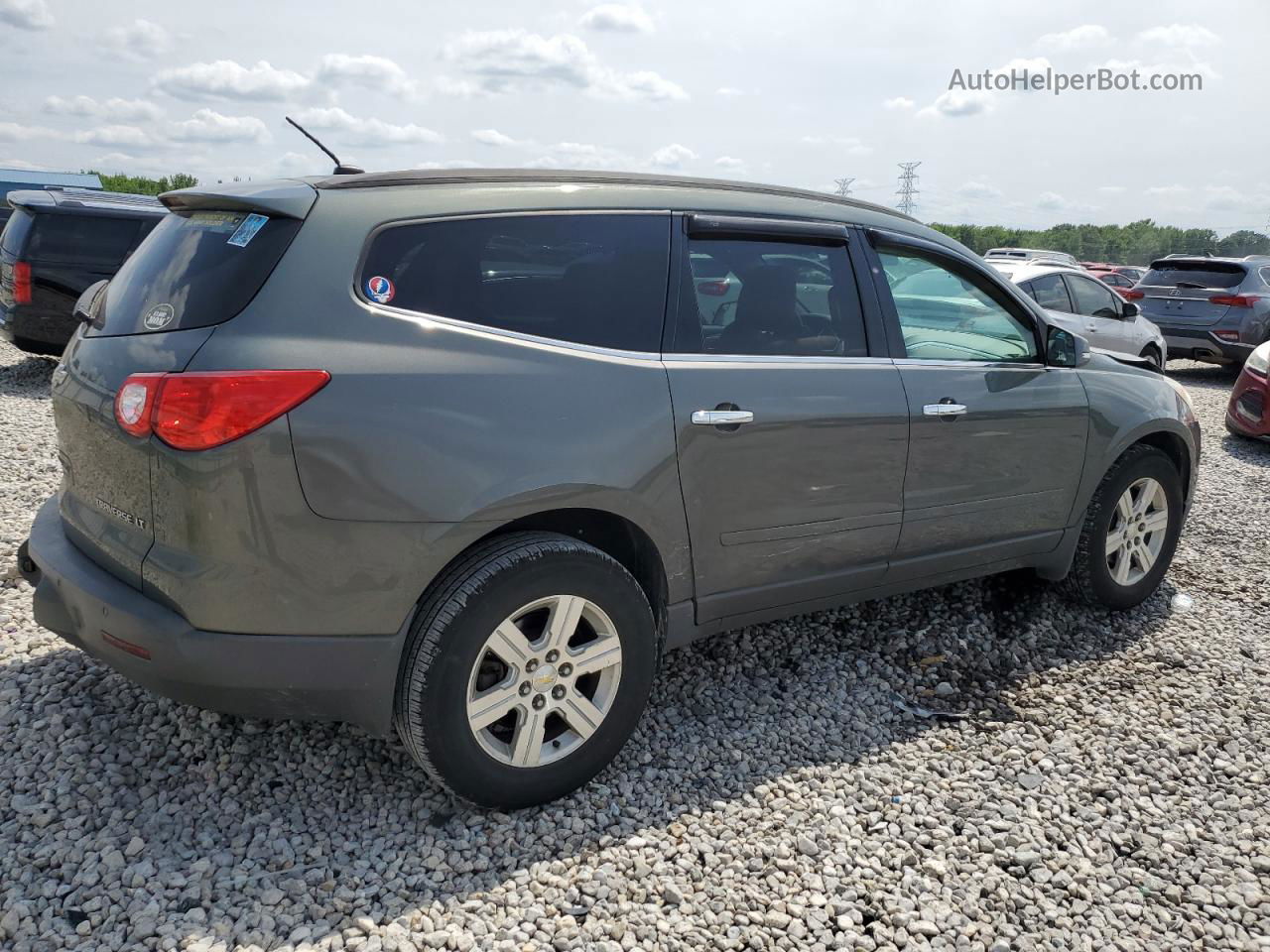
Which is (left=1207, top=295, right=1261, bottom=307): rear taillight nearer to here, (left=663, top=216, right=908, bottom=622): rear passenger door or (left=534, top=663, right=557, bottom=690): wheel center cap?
(left=663, top=216, right=908, bottom=622): rear passenger door

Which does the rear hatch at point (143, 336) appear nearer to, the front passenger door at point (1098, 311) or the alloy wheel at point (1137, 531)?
the alloy wheel at point (1137, 531)

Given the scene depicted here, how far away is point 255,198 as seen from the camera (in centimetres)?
279

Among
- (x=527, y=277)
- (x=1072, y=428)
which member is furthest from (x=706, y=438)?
(x=1072, y=428)

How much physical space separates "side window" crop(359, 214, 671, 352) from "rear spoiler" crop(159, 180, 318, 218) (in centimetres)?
24

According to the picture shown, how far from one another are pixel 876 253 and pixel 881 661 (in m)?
1.65

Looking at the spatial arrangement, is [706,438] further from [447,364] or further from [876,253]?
→ [876,253]

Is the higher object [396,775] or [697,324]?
[697,324]

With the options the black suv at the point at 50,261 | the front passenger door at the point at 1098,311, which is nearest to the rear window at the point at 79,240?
the black suv at the point at 50,261

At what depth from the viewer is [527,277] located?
300cm

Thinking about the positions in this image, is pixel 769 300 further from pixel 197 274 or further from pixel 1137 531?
pixel 1137 531

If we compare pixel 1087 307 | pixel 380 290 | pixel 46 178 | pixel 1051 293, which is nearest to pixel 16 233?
pixel 380 290

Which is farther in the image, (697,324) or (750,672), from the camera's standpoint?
(750,672)

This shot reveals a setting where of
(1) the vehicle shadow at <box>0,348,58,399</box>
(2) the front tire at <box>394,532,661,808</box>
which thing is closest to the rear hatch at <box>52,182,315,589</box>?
(2) the front tire at <box>394,532,661,808</box>

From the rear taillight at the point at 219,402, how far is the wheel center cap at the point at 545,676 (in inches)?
39.7
